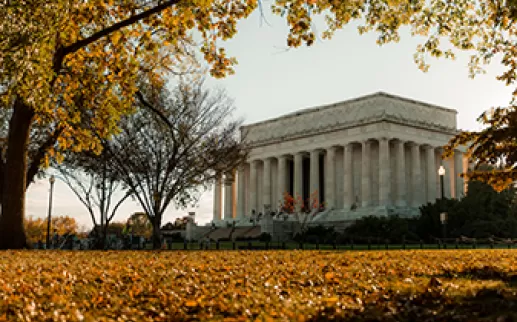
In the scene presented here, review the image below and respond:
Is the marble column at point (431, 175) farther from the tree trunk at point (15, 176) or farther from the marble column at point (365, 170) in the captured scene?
the tree trunk at point (15, 176)

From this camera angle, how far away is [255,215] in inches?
3307

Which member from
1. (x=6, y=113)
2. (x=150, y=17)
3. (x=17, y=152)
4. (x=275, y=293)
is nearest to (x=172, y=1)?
(x=150, y=17)

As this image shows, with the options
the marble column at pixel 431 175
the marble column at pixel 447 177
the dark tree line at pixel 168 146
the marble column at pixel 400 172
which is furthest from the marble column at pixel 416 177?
the dark tree line at pixel 168 146

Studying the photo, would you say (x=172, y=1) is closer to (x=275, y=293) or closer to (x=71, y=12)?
(x=71, y=12)

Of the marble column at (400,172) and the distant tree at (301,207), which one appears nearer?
the distant tree at (301,207)

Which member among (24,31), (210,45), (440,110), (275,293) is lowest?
(275,293)

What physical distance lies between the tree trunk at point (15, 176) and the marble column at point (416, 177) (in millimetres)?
58192

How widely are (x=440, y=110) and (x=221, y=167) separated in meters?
53.1

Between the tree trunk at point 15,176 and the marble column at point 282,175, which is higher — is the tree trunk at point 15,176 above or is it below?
below

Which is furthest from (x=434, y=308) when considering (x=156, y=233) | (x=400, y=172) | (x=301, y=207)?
(x=400, y=172)

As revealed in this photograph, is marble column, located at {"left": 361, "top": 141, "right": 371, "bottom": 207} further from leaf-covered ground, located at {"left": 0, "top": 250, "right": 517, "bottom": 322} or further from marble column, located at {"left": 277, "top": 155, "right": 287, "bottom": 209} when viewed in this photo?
leaf-covered ground, located at {"left": 0, "top": 250, "right": 517, "bottom": 322}

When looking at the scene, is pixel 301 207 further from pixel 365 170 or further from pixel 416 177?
pixel 416 177

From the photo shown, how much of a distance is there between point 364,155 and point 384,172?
3519mm

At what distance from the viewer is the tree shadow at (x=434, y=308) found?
6.74 metres
